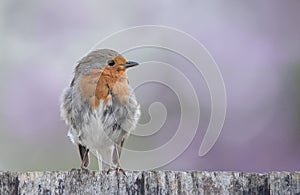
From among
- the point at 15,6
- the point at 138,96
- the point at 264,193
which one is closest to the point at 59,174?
the point at 264,193

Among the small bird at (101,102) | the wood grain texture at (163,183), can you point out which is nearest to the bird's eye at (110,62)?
the small bird at (101,102)

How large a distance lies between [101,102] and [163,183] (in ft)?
5.00

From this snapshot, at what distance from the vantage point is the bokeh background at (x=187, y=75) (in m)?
4.71

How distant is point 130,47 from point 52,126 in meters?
0.75

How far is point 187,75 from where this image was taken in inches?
209

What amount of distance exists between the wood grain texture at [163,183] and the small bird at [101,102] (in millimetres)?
1410

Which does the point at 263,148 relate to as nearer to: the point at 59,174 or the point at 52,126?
the point at 52,126

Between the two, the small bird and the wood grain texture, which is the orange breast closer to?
the small bird

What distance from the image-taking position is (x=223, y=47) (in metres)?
5.17

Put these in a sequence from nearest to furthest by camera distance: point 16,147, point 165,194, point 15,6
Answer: point 165,194
point 16,147
point 15,6

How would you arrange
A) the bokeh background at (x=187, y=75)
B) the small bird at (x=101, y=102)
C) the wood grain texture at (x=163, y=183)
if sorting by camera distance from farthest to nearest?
1. the bokeh background at (x=187, y=75)
2. the small bird at (x=101, y=102)
3. the wood grain texture at (x=163, y=183)

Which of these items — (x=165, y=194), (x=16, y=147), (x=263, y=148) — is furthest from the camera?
(x=16, y=147)

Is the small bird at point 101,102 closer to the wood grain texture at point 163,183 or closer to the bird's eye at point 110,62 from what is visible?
the bird's eye at point 110,62

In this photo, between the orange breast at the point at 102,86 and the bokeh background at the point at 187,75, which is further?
the bokeh background at the point at 187,75
